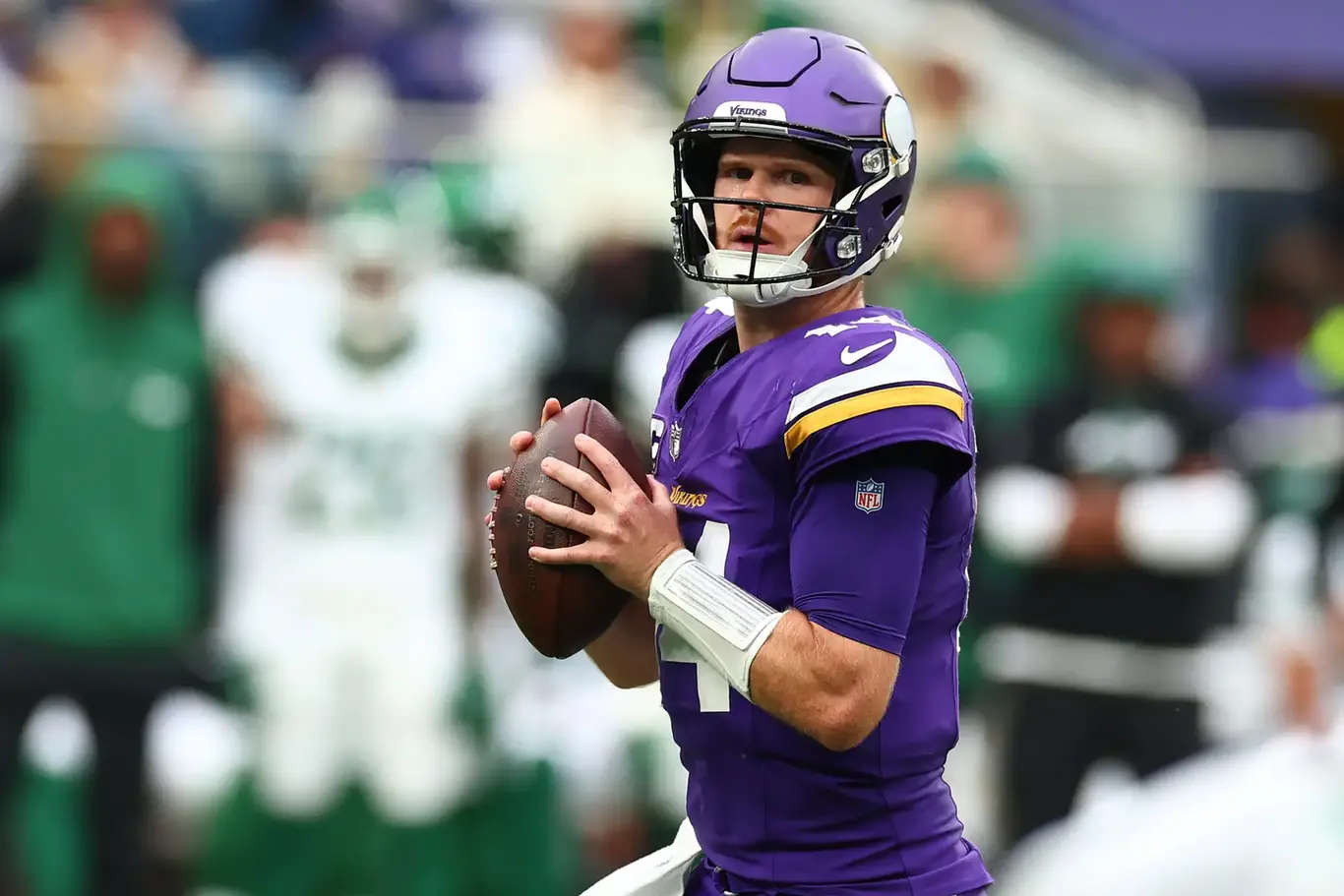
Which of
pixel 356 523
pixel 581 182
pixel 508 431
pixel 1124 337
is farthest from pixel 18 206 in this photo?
pixel 1124 337

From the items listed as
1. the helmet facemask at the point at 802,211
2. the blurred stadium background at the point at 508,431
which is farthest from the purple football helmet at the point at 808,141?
the blurred stadium background at the point at 508,431

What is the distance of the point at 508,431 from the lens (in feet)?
19.1

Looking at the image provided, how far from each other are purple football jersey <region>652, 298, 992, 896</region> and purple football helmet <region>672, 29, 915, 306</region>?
9 cm

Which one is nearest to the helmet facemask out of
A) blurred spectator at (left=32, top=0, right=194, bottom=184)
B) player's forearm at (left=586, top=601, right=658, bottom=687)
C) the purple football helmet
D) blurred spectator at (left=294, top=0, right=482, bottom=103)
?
the purple football helmet

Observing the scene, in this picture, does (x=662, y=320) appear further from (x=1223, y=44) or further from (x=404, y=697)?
(x=1223, y=44)

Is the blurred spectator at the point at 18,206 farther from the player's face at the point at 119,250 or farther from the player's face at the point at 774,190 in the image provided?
the player's face at the point at 774,190

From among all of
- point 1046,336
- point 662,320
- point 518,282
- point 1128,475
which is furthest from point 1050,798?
point 518,282

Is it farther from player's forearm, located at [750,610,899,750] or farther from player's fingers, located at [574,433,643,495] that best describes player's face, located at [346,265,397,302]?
player's forearm, located at [750,610,899,750]

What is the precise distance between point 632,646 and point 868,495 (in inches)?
23.7

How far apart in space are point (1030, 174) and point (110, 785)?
10.8ft

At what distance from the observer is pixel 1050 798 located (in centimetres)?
588

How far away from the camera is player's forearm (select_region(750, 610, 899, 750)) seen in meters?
2.40

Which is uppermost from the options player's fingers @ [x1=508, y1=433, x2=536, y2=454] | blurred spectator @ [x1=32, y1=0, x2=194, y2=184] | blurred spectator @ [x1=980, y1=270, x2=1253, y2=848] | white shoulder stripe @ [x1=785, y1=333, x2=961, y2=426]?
blurred spectator @ [x1=32, y1=0, x2=194, y2=184]

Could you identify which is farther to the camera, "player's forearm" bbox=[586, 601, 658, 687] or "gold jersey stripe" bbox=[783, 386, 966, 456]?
"player's forearm" bbox=[586, 601, 658, 687]
